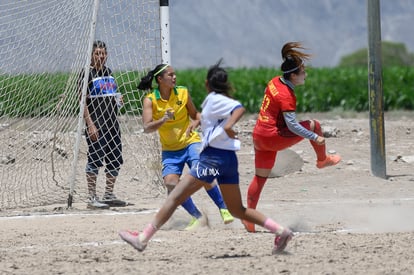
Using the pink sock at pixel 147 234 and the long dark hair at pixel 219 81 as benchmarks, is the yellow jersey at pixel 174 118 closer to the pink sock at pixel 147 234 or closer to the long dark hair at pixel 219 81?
the long dark hair at pixel 219 81

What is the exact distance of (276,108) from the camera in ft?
33.9

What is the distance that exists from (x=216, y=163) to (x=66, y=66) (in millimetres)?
4212

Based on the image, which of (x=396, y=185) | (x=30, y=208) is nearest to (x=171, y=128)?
(x=30, y=208)

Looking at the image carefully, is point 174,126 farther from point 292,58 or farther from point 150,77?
point 292,58

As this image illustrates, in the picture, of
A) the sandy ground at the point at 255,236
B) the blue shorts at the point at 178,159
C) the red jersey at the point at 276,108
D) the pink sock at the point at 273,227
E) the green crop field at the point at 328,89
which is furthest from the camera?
the green crop field at the point at 328,89

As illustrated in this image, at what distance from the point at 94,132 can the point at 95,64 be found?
2.47 feet

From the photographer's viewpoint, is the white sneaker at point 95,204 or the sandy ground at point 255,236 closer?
the sandy ground at point 255,236

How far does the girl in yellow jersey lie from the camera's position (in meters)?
10.5

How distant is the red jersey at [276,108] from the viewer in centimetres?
1025

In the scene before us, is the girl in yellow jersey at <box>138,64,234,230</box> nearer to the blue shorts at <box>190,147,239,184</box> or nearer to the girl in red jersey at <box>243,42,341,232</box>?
the girl in red jersey at <box>243,42,341,232</box>

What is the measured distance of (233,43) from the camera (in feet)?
360

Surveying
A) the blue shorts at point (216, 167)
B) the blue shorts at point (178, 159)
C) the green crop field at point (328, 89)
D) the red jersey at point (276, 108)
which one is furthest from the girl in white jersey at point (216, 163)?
the green crop field at point (328, 89)

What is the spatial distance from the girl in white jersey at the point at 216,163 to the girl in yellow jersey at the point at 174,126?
1520 millimetres

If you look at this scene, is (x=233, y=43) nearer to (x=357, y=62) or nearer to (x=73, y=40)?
(x=357, y=62)
